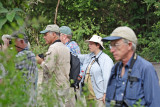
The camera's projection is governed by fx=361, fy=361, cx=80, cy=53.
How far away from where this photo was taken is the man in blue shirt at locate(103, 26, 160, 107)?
323 cm

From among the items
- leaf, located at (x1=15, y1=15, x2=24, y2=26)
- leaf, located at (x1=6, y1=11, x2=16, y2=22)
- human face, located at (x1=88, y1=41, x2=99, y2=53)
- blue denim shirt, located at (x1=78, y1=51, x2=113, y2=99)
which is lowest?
blue denim shirt, located at (x1=78, y1=51, x2=113, y2=99)

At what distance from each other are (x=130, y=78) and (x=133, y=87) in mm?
86

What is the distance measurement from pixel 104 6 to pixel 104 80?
16664 mm

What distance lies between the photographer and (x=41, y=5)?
21.9 metres

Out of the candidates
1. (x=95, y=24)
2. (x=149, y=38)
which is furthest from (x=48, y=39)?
(x=95, y=24)

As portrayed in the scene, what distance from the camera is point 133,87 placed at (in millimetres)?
3275

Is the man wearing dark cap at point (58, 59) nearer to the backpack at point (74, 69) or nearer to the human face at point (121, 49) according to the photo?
the backpack at point (74, 69)

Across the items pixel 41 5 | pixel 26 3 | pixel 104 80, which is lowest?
pixel 104 80

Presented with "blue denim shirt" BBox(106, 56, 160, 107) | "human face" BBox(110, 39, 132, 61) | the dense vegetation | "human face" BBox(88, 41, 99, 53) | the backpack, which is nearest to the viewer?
"blue denim shirt" BBox(106, 56, 160, 107)

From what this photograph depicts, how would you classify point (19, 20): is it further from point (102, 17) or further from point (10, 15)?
point (102, 17)

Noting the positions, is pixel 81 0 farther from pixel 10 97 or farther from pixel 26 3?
pixel 10 97

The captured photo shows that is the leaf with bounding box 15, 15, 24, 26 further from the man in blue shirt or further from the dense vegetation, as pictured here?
the dense vegetation

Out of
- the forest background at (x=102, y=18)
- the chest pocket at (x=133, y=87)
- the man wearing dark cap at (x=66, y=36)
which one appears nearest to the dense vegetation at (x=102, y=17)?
the forest background at (x=102, y=18)

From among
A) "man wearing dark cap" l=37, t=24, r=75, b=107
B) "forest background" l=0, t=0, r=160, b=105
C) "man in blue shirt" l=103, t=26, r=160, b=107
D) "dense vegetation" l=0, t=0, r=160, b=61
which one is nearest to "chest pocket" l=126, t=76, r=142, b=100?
"man in blue shirt" l=103, t=26, r=160, b=107
